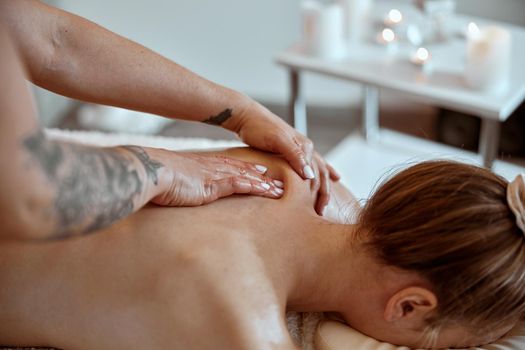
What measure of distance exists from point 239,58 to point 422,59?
3.70 feet

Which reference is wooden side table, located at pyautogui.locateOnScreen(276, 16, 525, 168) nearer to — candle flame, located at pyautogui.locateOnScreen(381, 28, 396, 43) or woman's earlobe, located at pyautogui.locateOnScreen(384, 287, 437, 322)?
candle flame, located at pyautogui.locateOnScreen(381, 28, 396, 43)

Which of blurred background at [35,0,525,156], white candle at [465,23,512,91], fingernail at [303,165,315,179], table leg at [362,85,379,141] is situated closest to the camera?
fingernail at [303,165,315,179]

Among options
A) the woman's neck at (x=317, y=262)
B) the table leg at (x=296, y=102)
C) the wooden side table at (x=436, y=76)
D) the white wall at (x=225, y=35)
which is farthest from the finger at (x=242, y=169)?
the white wall at (x=225, y=35)

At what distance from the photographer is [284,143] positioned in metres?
1.47

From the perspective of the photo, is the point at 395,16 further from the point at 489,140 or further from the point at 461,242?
the point at 461,242

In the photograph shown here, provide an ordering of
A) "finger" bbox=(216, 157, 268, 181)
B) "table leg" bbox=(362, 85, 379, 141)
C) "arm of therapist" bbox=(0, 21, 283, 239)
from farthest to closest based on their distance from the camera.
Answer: "table leg" bbox=(362, 85, 379, 141)
"finger" bbox=(216, 157, 268, 181)
"arm of therapist" bbox=(0, 21, 283, 239)

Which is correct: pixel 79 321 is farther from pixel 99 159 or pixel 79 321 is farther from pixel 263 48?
pixel 263 48

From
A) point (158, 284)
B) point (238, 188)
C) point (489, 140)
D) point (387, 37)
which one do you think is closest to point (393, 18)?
point (387, 37)

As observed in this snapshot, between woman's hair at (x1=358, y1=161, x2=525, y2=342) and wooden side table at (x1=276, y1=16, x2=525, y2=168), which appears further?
wooden side table at (x1=276, y1=16, x2=525, y2=168)

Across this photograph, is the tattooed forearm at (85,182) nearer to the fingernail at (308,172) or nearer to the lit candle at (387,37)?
the fingernail at (308,172)

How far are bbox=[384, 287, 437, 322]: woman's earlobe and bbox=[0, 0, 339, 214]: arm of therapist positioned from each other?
0.91ft

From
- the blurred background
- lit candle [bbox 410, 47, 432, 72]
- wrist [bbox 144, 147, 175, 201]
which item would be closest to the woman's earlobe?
wrist [bbox 144, 147, 175, 201]

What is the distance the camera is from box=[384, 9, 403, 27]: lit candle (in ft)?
8.51

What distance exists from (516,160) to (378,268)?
1.89 meters
